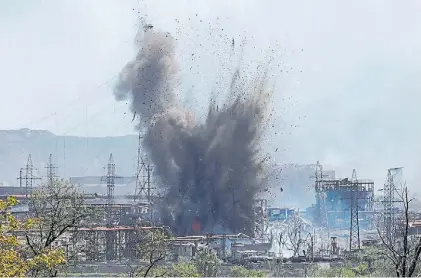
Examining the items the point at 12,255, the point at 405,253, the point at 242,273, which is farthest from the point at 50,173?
the point at 405,253

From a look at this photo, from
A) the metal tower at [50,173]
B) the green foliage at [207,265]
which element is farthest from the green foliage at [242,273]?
the metal tower at [50,173]

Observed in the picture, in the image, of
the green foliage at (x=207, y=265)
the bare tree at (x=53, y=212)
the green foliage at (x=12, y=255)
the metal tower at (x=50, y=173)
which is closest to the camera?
the green foliage at (x=12, y=255)

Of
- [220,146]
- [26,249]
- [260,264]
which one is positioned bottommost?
[260,264]

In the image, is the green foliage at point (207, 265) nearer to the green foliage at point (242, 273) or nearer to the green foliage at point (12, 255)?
the green foliage at point (242, 273)

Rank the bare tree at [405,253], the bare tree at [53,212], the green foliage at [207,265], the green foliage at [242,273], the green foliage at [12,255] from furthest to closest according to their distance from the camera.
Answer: the green foliage at [242,273], the green foliage at [207,265], the bare tree at [53,212], the bare tree at [405,253], the green foliage at [12,255]

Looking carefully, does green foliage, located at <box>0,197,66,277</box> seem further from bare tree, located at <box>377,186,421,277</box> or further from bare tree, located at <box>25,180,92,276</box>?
bare tree, located at <box>377,186,421,277</box>

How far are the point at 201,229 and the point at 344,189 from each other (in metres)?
22.4

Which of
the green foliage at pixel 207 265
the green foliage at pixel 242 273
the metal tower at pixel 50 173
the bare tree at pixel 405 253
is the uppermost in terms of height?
the metal tower at pixel 50 173

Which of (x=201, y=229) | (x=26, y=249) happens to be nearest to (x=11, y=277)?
(x=26, y=249)

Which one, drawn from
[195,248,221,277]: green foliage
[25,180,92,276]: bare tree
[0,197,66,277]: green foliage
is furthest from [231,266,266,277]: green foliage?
[0,197,66,277]: green foliage

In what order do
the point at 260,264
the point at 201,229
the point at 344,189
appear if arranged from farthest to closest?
the point at 344,189 < the point at 201,229 < the point at 260,264

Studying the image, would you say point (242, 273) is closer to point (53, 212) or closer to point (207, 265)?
point (207, 265)

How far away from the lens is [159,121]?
211ft

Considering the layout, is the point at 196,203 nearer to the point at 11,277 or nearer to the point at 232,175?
the point at 232,175
